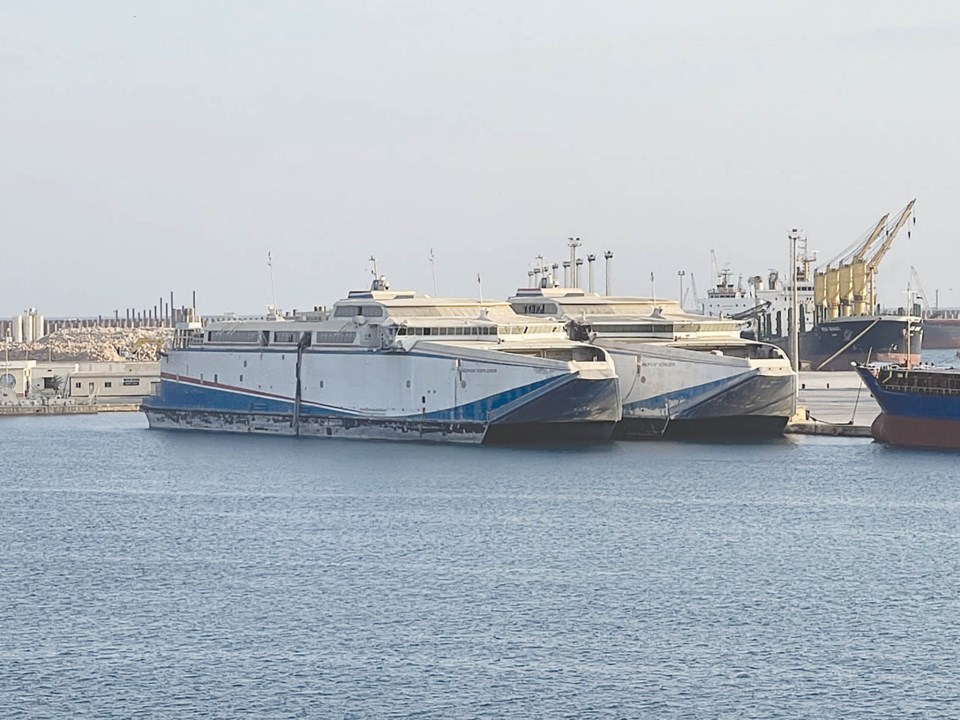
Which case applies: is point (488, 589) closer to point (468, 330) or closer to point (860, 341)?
point (468, 330)

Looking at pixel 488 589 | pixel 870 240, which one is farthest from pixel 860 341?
pixel 488 589

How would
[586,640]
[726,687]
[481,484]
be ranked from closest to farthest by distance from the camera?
[726,687] < [586,640] < [481,484]

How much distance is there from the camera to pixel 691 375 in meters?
67.8

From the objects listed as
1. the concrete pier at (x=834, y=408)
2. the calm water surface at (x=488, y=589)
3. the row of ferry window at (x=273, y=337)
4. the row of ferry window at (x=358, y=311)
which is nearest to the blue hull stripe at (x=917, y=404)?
the calm water surface at (x=488, y=589)

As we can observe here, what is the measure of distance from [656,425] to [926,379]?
10743 mm

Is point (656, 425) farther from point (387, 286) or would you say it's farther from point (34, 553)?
point (34, 553)

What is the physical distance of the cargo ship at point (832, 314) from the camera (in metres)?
117

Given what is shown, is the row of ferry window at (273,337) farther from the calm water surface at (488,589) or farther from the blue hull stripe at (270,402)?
the calm water surface at (488,589)

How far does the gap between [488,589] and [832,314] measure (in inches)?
3925

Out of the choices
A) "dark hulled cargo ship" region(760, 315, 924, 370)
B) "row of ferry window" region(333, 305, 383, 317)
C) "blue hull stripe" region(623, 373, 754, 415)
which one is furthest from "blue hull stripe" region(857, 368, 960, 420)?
"dark hulled cargo ship" region(760, 315, 924, 370)

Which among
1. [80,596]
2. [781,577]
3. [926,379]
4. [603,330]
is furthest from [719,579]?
[603,330]

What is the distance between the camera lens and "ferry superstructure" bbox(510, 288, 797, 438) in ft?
220

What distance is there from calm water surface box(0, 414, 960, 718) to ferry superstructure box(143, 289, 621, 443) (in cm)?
442

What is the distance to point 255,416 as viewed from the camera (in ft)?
242
